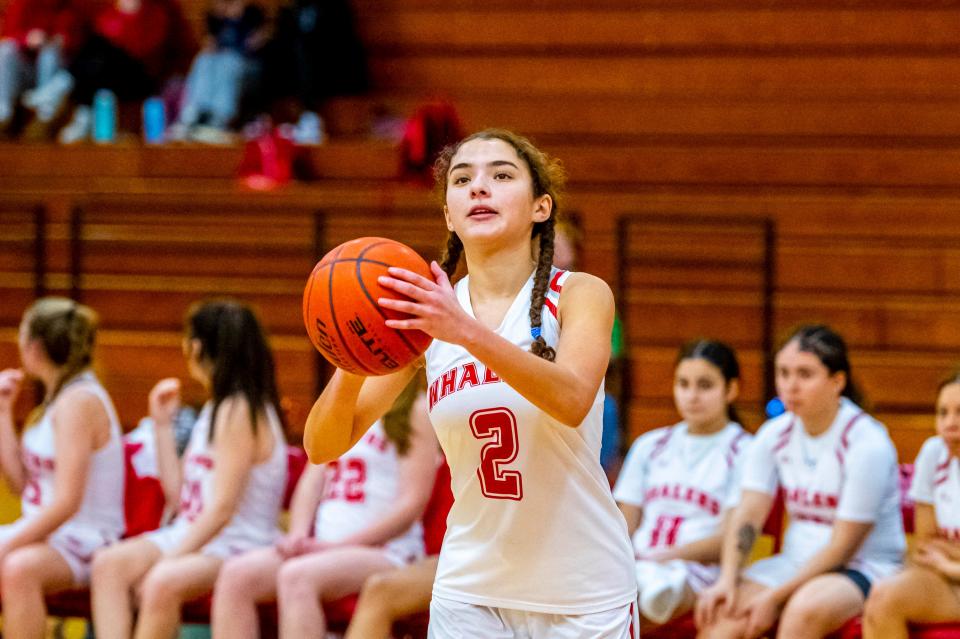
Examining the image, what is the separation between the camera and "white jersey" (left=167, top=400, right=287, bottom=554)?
4723mm

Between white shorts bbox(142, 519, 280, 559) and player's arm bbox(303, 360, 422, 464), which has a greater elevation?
player's arm bbox(303, 360, 422, 464)

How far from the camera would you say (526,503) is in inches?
97.5

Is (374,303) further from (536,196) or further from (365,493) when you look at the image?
(365,493)

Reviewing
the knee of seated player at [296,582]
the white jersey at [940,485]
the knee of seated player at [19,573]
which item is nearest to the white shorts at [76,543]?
the knee of seated player at [19,573]

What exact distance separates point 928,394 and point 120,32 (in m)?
5.78

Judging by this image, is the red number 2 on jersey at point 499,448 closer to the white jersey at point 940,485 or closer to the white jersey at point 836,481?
the white jersey at point 836,481

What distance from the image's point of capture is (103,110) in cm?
890

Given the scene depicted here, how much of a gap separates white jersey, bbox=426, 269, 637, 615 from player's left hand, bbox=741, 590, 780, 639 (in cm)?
172

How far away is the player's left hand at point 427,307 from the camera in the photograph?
216cm

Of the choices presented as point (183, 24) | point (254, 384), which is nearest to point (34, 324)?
point (254, 384)

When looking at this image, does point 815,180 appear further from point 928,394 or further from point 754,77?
point 928,394

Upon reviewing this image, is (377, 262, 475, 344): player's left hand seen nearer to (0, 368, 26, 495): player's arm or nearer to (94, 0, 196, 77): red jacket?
(0, 368, 26, 495): player's arm

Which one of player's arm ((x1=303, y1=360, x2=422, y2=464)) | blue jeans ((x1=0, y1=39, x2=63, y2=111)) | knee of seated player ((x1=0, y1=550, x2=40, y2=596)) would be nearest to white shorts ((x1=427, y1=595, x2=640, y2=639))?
player's arm ((x1=303, y1=360, x2=422, y2=464))

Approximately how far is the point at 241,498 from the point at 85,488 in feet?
1.94
